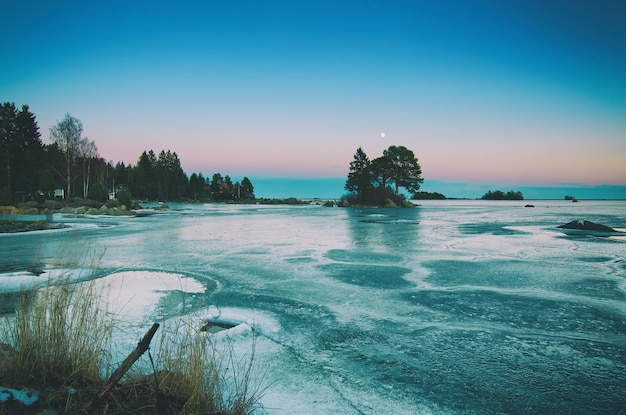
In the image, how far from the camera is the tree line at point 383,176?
56.2 meters

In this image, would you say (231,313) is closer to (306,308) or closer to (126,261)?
(306,308)

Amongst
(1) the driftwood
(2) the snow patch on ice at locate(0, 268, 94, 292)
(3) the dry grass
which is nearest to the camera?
(1) the driftwood

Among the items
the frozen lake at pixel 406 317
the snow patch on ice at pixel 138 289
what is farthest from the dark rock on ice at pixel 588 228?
the snow patch on ice at pixel 138 289

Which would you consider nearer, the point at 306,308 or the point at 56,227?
the point at 306,308

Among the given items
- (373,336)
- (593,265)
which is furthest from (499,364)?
(593,265)

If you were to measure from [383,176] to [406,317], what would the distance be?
57.8m

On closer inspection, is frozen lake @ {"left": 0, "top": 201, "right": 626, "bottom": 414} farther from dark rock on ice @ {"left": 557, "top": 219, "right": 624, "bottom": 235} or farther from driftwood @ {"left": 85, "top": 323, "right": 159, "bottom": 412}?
dark rock on ice @ {"left": 557, "top": 219, "right": 624, "bottom": 235}

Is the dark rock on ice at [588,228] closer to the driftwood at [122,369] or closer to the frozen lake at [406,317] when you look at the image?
the frozen lake at [406,317]

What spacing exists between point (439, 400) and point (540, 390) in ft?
3.25

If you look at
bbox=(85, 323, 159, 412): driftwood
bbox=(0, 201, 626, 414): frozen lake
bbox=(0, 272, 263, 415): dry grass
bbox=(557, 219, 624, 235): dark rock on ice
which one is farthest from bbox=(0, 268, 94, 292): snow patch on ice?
bbox=(557, 219, 624, 235): dark rock on ice

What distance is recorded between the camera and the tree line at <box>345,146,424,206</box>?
56250mm

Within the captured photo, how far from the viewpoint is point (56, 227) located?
17.8 metres

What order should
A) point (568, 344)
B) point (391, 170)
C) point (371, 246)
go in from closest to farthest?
point (568, 344) → point (371, 246) → point (391, 170)

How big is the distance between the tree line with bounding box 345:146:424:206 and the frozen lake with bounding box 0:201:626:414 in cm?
4524
